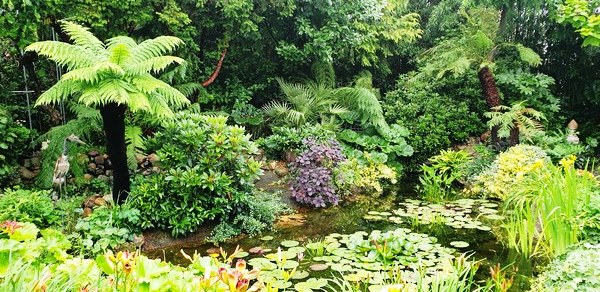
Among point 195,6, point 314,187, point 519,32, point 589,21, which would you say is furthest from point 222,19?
point 519,32

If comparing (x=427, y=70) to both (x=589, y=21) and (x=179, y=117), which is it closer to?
(x=589, y=21)

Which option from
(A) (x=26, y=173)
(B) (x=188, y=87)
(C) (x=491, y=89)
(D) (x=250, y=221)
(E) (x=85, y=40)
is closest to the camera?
(E) (x=85, y=40)

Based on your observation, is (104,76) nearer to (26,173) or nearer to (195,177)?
(195,177)

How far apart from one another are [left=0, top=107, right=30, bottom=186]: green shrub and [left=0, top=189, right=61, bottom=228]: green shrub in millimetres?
563

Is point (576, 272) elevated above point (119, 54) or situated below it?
below

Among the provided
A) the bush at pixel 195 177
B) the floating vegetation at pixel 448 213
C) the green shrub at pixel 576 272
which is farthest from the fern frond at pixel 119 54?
the green shrub at pixel 576 272

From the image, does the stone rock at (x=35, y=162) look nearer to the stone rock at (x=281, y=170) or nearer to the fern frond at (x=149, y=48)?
the fern frond at (x=149, y=48)

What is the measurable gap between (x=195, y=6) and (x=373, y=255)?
4479 millimetres

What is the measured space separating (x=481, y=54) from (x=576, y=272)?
187 inches

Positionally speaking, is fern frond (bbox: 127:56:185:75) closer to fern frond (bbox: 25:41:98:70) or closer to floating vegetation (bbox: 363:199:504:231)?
fern frond (bbox: 25:41:98:70)

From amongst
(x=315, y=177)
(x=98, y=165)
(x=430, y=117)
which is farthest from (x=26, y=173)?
(x=430, y=117)

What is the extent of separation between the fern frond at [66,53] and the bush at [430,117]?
192 inches

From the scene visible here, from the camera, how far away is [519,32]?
734cm

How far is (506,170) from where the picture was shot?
508 centimetres
